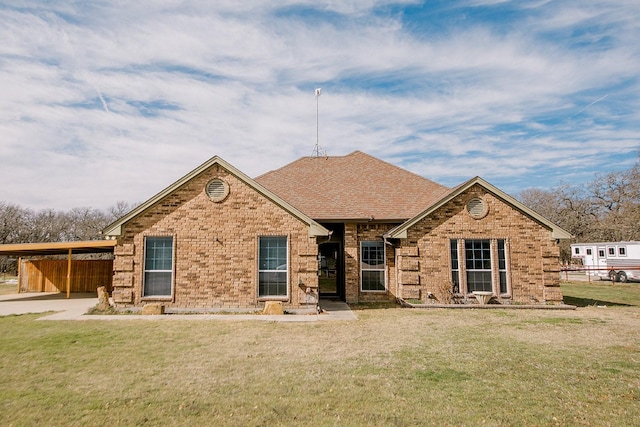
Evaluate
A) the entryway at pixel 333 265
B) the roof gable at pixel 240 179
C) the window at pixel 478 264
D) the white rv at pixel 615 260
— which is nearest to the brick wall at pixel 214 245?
the roof gable at pixel 240 179

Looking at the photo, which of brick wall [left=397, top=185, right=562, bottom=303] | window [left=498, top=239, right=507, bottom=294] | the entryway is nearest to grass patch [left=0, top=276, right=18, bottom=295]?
the entryway

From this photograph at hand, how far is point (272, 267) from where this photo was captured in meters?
14.5

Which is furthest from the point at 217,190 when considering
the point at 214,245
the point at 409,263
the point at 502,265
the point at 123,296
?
the point at 502,265

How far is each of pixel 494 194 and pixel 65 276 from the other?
24967 mm

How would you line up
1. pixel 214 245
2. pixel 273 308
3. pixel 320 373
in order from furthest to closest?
1. pixel 214 245
2. pixel 273 308
3. pixel 320 373

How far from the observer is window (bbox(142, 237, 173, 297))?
47.1 feet

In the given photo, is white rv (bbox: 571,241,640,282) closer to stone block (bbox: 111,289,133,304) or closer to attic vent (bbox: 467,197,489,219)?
attic vent (bbox: 467,197,489,219)

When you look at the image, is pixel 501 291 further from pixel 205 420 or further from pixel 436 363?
pixel 205 420

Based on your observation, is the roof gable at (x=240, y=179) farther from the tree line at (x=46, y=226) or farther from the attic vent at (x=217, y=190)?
the tree line at (x=46, y=226)

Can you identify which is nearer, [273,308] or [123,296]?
[273,308]

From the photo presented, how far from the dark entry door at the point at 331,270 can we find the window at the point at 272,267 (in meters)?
3.89

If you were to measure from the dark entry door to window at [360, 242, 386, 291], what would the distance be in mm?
1149

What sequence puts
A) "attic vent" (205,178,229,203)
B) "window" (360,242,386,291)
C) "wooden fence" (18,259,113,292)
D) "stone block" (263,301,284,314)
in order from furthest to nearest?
"wooden fence" (18,259,113,292) < "window" (360,242,386,291) < "attic vent" (205,178,229,203) < "stone block" (263,301,284,314)

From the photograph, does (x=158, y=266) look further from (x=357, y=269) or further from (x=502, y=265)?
(x=502, y=265)
